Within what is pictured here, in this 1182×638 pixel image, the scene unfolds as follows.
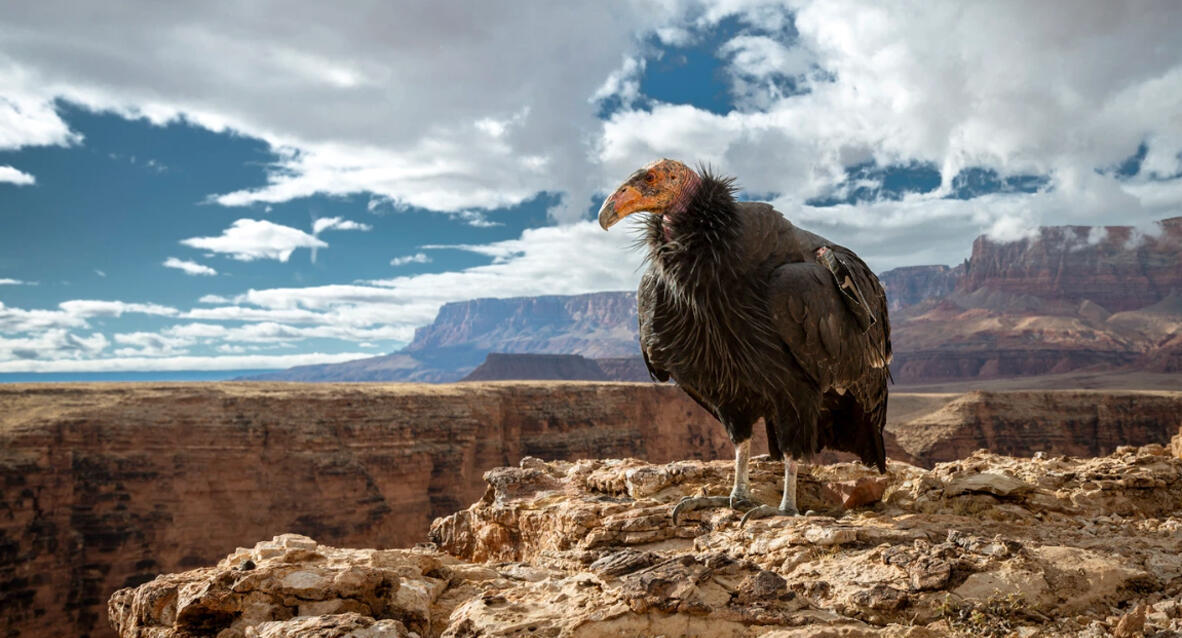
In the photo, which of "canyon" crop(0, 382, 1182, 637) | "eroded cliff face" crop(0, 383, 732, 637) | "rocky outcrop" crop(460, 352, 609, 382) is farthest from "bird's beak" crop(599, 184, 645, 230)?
"rocky outcrop" crop(460, 352, 609, 382)

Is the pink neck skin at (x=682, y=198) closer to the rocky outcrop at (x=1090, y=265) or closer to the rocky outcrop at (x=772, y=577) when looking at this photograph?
the rocky outcrop at (x=772, y=577)

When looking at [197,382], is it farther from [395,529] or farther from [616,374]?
[616,374]

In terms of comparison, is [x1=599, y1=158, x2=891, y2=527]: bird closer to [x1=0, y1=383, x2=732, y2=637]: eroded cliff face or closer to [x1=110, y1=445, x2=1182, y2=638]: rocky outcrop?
[x1=110, y1=445, x2=1182, y2=638]: rocky outcrop

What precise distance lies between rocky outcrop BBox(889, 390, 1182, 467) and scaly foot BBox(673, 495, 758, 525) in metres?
48.5

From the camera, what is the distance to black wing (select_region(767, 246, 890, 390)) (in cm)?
475

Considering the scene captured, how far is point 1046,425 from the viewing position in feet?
166

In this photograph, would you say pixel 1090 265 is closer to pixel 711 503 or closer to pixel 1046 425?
pixel 1046 425

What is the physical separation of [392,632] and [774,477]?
155 inches

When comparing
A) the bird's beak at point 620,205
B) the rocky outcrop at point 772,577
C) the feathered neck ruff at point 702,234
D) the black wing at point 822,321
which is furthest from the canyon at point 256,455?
the bird's beak at point 620,205

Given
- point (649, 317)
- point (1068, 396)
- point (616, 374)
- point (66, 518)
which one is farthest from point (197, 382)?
point (616, 374)

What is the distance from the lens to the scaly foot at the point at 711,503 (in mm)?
5074

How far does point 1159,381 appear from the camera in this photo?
78.4 meters

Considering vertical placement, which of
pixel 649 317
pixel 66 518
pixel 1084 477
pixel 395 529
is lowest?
pixel 395 529

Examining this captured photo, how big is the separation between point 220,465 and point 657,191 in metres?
36.8
